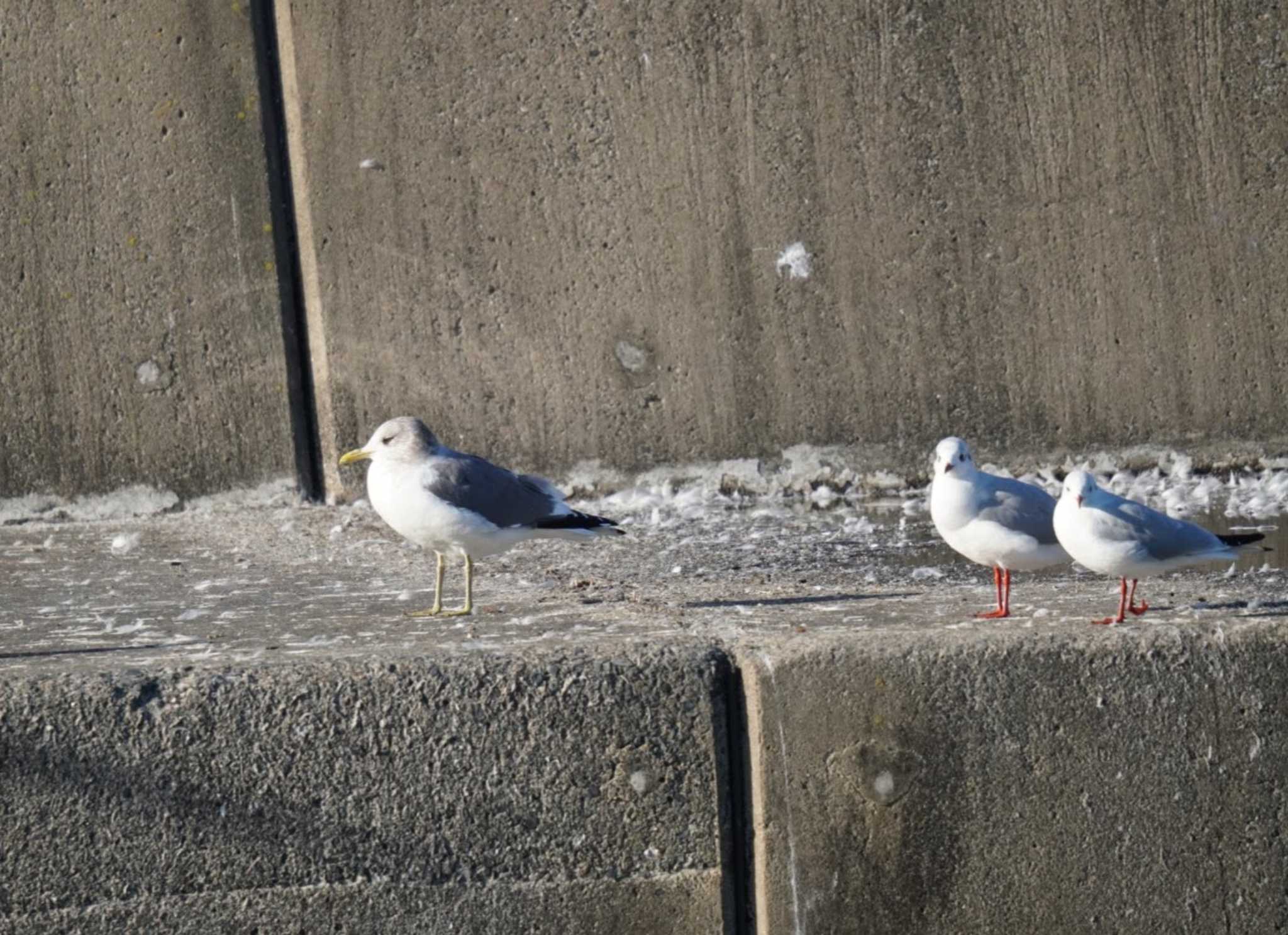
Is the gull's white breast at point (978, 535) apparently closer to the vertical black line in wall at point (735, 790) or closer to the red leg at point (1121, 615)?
the red leg at point (1121, 615)

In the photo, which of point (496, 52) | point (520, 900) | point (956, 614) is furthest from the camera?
point (496, 52)

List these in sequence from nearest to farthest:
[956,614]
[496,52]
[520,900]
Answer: [520,900], [956,614], [496,52]

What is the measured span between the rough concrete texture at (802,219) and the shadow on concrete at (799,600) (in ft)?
4.89

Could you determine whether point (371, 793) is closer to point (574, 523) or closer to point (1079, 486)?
point (574, 523)

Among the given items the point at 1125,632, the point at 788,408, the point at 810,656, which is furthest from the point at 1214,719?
the point at 788,408

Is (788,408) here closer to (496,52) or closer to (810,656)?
(496,52)

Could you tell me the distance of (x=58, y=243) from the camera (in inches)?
204

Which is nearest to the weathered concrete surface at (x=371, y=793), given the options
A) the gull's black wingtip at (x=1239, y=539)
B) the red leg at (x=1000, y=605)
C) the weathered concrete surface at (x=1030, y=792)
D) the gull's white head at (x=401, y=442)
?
the weathered concrete surface at (x=1030, y=792)

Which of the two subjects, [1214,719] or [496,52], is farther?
[496,52]

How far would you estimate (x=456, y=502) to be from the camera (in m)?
3.85

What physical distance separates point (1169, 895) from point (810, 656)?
2.55 feet

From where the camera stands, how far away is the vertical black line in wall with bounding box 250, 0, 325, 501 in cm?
517

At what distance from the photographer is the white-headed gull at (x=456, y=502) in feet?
12.7

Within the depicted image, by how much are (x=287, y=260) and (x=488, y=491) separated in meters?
1.72
